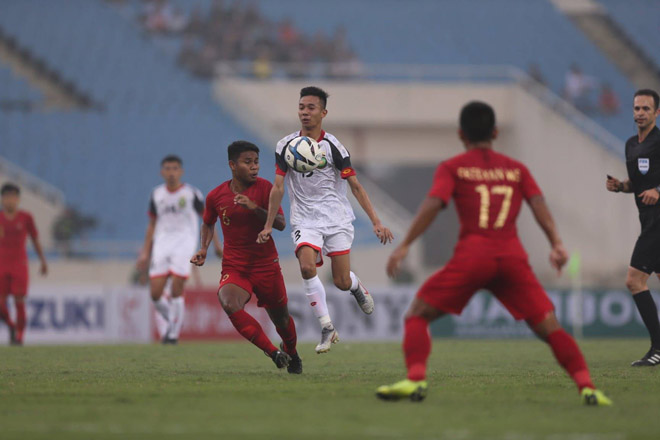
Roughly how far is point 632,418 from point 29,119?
27458 mm

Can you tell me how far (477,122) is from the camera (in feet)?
24.6

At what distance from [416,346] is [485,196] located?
1.16m

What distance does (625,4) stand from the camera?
40.3 meters

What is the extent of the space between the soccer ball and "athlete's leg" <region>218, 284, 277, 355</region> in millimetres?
1444

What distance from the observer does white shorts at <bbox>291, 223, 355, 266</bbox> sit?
10781 mm

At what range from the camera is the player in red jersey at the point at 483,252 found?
730 cm

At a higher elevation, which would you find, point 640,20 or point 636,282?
point 640,20

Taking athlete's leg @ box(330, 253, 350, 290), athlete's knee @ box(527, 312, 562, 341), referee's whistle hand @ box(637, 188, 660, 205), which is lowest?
athlete's knee @ box(527, 312, 562, 341)

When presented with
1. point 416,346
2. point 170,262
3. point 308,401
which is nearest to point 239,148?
point 308,401

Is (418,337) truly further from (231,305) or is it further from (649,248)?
(649,248)

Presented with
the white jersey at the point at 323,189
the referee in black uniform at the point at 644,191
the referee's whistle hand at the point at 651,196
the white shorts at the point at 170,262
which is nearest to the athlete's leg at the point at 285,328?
the white jersey at the point at 323,189

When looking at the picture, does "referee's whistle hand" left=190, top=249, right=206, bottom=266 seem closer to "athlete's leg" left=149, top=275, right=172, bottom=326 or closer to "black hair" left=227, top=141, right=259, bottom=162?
"black hair" left=227, top=141, right=259, bottom=162

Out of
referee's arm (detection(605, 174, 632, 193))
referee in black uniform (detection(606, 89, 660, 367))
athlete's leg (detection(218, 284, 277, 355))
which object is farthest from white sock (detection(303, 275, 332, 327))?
referee in black uniform (detection(606, 89, 660, 367))

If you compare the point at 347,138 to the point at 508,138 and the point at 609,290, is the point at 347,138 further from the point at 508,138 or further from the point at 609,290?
the point at 609,290
